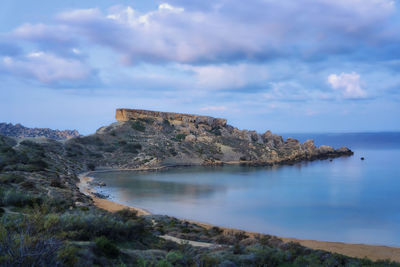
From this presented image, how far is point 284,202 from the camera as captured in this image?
70.8ft

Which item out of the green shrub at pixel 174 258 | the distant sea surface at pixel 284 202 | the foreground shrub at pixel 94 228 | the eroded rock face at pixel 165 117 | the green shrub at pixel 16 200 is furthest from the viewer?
the eroded rock face at pixel 165 117

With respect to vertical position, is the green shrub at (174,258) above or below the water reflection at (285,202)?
above

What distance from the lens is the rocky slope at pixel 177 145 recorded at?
44.5 m

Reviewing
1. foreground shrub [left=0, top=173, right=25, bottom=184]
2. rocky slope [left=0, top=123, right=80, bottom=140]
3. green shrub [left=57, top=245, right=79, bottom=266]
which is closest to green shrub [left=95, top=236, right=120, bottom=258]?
green shrub [left=57, top=245, right=79, bottom=266]

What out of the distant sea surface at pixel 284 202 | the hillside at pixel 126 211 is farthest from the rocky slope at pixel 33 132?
the distant sea surface at pixel 284 202

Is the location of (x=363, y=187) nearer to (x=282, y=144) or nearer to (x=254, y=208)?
(x=254, y=208)

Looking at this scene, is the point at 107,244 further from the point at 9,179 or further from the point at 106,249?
the point at 9,179

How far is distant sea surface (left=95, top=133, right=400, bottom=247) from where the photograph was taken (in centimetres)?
1533

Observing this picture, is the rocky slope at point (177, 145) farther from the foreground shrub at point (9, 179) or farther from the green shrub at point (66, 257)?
the green shrub at point (66, 257)

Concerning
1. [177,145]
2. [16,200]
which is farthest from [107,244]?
[177,145]

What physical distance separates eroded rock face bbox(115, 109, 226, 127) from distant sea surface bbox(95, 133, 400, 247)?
31.8 meters

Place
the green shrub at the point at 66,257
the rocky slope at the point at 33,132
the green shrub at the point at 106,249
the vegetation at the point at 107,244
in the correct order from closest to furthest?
1. the vegetation at the point at 107,244
2. the green shrub at the point at 66,257
3. the green shrub at the point at 106,249
4. the rocky slope at the point at 33,132

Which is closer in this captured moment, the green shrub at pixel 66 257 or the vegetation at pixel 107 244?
the vegetation at pixel 107 244

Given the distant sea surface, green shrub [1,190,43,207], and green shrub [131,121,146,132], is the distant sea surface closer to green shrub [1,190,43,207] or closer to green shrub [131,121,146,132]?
green shrub [1,190,43,207]
